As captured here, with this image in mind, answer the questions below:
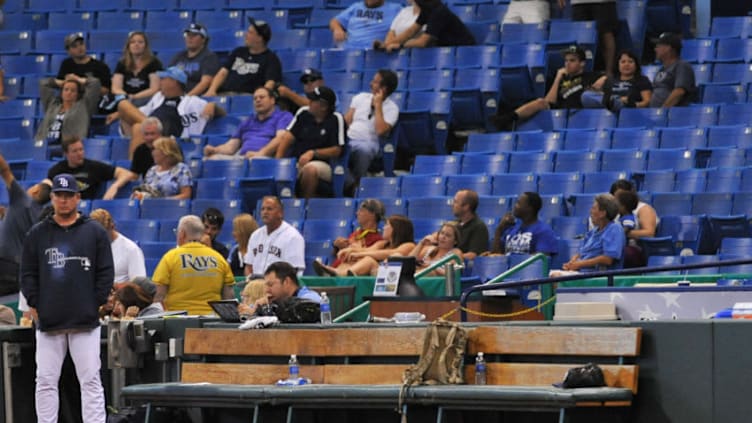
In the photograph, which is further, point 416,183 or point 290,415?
point 416,183

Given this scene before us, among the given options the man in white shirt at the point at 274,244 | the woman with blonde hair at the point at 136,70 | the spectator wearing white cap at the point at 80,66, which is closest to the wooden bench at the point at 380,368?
the man in white shirt at the point at 274,244

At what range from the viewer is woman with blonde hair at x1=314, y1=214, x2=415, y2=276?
46.4ft

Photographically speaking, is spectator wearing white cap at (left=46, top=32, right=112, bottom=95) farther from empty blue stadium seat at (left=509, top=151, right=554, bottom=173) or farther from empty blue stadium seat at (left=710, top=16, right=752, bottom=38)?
empty blue stadium seat at (left=710, top=16, right=752, bottom=38)

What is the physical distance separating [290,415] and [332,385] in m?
0.29

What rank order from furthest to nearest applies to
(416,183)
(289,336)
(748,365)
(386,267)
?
1. (416,183)
2. (386,267)
3. (289,336)
4. (748,365)

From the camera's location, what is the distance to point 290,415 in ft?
30.9

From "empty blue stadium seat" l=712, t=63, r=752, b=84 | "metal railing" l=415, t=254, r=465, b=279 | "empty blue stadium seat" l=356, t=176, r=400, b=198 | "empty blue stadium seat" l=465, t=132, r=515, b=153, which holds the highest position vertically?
"empty blue stadium seat" l=712, t=63, r=752, b=84

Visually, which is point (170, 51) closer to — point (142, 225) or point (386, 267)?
point (142, 225)

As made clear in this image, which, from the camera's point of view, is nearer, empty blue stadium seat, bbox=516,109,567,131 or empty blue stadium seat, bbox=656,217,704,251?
empty blue stadium seat, bbox=656,217,704,251

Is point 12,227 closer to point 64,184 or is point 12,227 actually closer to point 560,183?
point 64,184

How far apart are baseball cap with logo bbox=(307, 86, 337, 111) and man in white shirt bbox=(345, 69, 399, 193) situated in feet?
1.11

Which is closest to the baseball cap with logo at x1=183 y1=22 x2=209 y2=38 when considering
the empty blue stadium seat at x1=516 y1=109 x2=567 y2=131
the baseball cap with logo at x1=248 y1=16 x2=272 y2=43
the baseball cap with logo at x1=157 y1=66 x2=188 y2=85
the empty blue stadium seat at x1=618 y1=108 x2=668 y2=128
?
the baseball cap with logo at x1=157 y1=66 x2=188 y2=85

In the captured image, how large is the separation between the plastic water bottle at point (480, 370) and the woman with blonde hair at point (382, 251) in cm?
492

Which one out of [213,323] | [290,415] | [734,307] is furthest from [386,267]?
[734,307]
